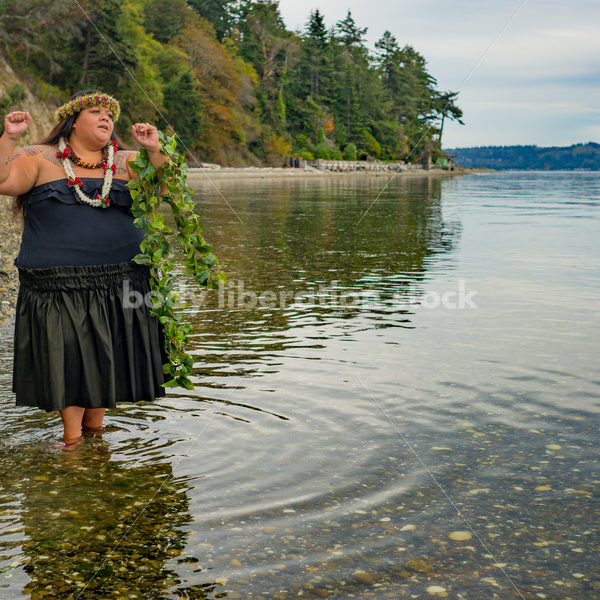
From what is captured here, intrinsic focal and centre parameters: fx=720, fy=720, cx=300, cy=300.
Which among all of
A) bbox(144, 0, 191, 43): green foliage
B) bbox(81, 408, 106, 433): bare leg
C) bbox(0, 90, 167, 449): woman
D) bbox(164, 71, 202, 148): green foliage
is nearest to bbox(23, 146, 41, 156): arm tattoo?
bbox(0, 90, 167, 449): woman

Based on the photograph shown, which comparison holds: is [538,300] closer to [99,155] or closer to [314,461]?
[314,461]

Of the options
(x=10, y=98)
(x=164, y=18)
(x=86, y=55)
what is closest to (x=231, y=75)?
(x=164, y=18)

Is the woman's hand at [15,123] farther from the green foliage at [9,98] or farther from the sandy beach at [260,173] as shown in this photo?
the sandy beach at [260,173]

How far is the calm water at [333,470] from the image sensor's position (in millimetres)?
3238

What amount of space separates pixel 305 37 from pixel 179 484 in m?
105

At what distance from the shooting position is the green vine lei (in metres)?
4.47

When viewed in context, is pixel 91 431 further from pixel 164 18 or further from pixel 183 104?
pixel 164 18

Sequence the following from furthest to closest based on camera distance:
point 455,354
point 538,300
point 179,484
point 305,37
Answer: point 305,37 → point 538,300 → point 455,354 → point 179,484

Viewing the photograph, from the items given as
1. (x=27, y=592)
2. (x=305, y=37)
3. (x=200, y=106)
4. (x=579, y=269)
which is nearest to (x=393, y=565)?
(x=27, y=592)

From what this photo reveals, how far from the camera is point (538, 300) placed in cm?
1021

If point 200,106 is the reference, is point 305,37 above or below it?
above

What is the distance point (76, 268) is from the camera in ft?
14.4

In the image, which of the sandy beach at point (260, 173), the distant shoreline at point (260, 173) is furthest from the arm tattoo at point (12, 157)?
the sandy beach at point (260, 173)

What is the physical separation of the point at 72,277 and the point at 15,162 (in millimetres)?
739
